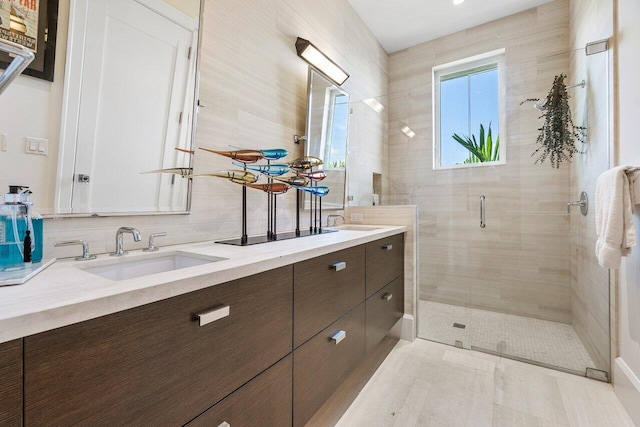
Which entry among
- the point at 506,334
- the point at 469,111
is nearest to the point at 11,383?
the point at 506,334

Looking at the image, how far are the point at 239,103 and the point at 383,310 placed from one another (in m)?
1.45

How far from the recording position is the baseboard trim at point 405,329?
215 cm

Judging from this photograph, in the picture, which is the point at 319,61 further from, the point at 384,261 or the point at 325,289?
the point at 325,289

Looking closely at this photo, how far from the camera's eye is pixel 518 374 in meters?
1.72

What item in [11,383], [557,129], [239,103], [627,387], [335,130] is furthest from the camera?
[335,130]

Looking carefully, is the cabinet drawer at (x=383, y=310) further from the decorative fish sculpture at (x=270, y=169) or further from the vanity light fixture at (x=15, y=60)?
the vanity light fixture at (x=15, y=60)

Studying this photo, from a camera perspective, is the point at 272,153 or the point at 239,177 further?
the point at 272,153

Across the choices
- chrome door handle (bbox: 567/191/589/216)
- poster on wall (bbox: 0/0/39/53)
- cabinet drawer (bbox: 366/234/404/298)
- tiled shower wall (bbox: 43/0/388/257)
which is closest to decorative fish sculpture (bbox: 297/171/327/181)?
tiled shower wall (bbox: 43/0/388/257)

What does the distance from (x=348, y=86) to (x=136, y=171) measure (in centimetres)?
203

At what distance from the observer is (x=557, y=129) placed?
85.8 inches

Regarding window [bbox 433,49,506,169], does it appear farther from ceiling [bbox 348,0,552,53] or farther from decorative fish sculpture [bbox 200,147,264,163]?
decorative fish sculpture [bbox 200,147,264,163]

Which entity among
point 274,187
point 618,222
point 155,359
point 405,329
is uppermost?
point 274,187

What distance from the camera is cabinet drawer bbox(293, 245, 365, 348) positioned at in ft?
3.32

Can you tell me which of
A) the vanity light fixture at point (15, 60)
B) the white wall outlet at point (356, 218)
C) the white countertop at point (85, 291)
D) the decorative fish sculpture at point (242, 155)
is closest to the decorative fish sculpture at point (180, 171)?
the decorative fish sculpture at point (242, 155)
